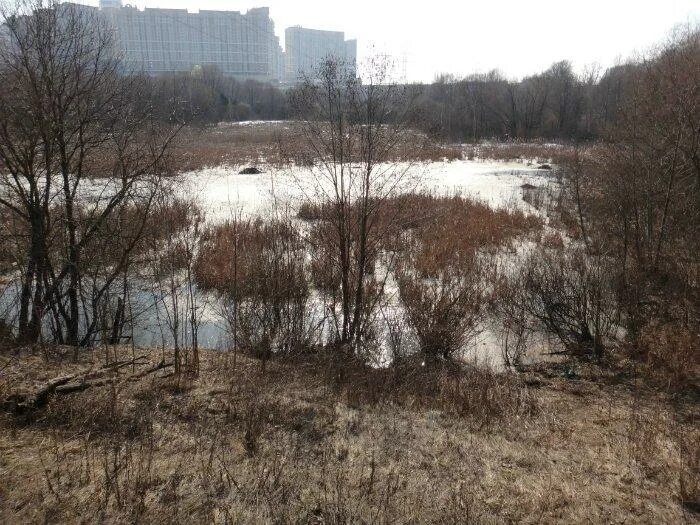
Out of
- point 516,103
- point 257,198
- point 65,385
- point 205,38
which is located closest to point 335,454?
point 65,385

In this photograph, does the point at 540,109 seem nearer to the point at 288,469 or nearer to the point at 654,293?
the point at 654,293

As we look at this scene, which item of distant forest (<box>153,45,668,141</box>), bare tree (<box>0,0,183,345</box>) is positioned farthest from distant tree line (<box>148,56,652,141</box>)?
bare tree (<box>0,0,183,345</box>)

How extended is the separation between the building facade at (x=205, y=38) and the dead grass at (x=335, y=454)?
76284mm

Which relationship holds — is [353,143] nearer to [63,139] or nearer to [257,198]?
[63,139]

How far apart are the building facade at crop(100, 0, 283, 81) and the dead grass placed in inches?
3003

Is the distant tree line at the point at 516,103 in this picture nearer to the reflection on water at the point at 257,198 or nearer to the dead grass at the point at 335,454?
the reflection on water at the point at 257,198

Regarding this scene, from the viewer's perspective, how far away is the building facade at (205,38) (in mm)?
72719

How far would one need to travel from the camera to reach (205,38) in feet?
254

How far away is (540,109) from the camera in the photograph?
42.0m

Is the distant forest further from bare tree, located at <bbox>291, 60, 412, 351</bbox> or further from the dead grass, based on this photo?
the dead grass

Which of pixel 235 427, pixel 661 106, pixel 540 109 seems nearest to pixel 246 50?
pixel 540 109

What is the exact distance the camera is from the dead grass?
278 centimetres

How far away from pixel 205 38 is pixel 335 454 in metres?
87.0

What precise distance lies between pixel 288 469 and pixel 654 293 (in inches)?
276
